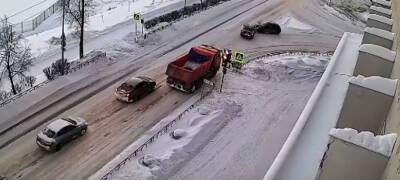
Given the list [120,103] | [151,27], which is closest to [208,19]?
[151,27]

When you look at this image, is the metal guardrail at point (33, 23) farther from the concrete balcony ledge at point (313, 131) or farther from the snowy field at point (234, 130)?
the concrete balcony ledge at point (313, 131)

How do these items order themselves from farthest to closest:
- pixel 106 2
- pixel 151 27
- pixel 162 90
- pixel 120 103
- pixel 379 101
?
pixel 106 2 < pixel 151 27 < pixel 162 90 < pixel 120 103 < pixel 379 101

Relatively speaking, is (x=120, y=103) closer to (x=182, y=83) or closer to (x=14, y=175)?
(x=182, y=83)

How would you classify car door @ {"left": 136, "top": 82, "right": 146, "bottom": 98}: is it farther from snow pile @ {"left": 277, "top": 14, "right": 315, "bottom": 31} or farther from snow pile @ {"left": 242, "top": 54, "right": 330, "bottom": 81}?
snow pile @ {"left": 277, "top": 14, "right": 315, "bottom": 31}

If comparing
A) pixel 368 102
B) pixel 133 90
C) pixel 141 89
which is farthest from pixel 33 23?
pixel 368 102

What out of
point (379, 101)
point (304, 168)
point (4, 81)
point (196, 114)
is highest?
point (379, 101)

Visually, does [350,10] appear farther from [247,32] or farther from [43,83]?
[43,83]
